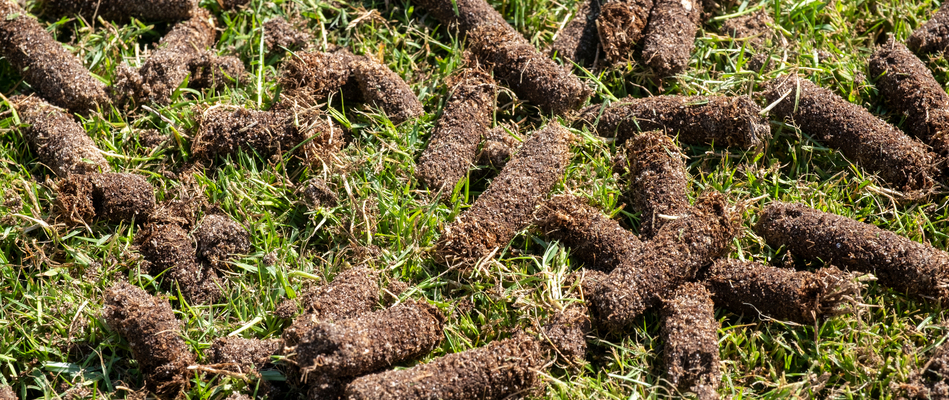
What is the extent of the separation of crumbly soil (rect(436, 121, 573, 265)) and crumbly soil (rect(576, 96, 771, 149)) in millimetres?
341

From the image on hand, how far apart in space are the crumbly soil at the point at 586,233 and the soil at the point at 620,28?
1.00m

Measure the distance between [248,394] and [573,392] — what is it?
1.33m

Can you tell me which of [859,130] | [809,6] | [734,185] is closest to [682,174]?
[734,185]

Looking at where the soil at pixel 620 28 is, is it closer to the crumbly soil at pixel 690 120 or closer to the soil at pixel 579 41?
the soil at pixel 579 41

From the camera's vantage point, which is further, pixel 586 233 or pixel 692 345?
pixel 586 233

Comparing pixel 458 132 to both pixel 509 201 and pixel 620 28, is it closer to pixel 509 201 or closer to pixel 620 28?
pixel 509 201

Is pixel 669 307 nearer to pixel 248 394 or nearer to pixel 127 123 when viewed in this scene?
pixel 248 394

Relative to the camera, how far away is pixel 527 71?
3992 mm

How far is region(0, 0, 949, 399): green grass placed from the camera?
Answer: 3297 mm

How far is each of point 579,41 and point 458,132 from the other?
3.10 feet

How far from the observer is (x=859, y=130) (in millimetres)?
3771

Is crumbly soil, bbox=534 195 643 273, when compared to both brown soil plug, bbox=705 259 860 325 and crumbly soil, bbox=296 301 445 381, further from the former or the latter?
crumbly soil, bbox=296 301 445 381

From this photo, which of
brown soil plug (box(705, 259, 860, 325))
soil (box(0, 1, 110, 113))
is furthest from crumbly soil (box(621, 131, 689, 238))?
soil (box(0, 1, 110, 113))

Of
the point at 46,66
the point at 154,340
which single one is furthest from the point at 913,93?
the point at 46,66
